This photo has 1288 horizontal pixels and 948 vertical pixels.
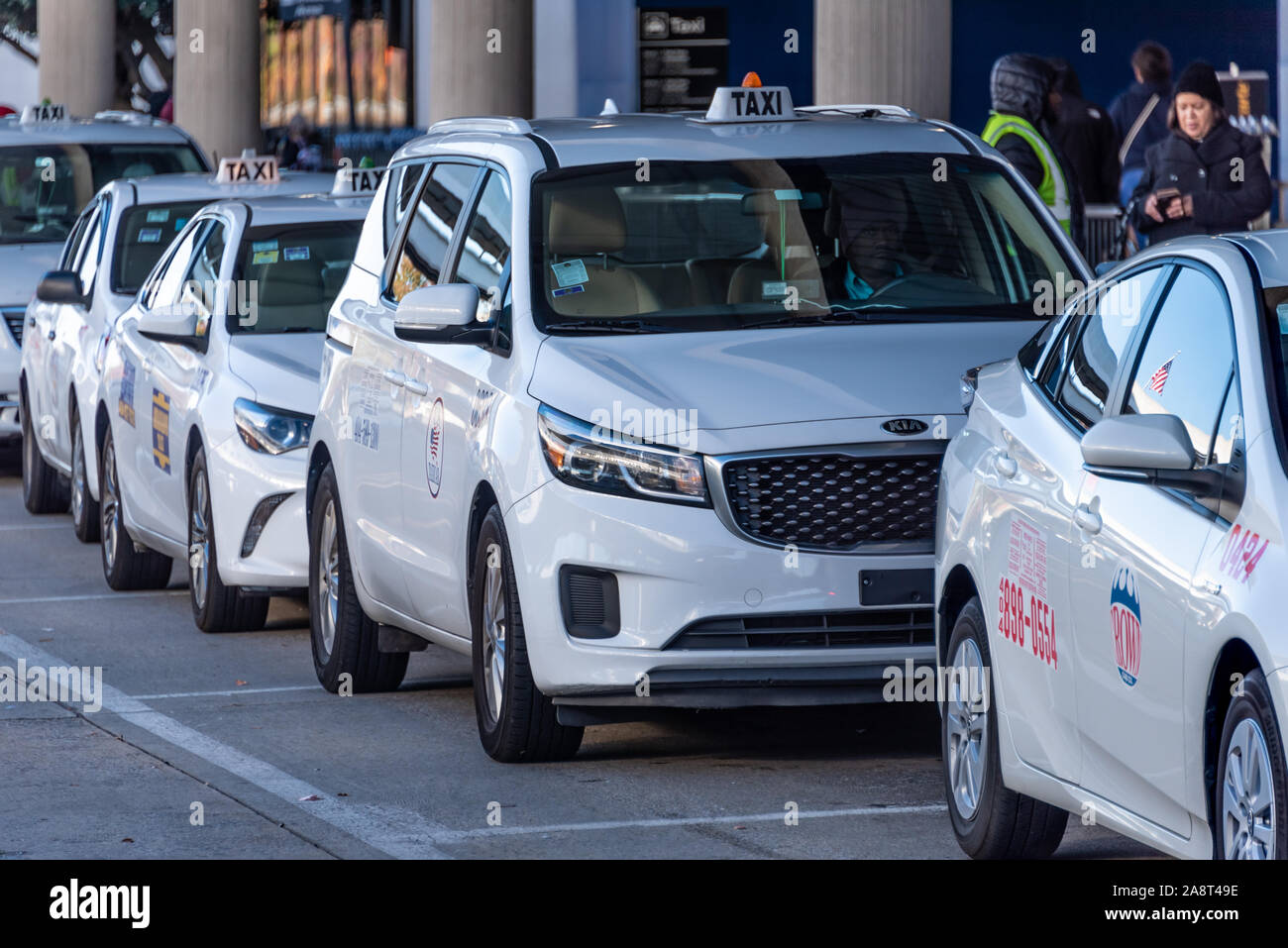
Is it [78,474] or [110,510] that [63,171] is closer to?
[78,474]

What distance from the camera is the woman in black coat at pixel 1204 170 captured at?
12.9m

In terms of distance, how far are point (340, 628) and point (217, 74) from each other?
2000cm

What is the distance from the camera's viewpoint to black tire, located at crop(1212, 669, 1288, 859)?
4.87 meters

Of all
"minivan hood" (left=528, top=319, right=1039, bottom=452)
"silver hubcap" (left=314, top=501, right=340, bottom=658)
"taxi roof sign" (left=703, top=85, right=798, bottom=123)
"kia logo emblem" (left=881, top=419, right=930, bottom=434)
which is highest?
"taxi roof sign" (left=703, top=85, right=798, bottom=123)

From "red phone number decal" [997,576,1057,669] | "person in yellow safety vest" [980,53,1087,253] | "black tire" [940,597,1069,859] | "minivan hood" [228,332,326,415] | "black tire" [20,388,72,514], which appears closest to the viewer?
"red phone number decal" [997,576,1057,669]

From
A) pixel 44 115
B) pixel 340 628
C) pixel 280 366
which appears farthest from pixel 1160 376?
pixel 44 115

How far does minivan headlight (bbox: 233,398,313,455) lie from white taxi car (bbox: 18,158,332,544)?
9.50 ft

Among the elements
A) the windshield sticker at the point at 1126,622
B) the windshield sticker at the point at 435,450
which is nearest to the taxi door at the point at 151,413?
the windshield sticker at the point at 435,450

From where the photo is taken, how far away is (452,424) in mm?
8609

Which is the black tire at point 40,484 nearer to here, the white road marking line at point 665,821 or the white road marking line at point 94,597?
the white road marking line at point 94,597

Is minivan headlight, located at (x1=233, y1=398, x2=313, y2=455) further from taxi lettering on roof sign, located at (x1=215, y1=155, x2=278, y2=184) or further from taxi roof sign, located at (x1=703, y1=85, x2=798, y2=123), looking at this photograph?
taxi lettering on roof sign, located at (x1=215, y1=155, x2=278, y2=184)

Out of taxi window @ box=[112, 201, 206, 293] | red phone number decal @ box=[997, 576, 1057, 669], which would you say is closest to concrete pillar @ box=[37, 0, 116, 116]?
taxi window @ box=[112, 201, 206, 293]

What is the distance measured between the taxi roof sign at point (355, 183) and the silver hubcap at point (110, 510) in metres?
1.74
